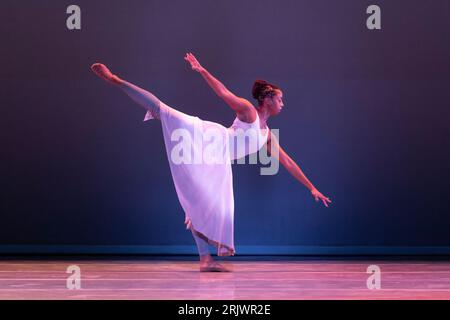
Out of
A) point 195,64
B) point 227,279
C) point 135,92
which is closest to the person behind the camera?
point 227,279

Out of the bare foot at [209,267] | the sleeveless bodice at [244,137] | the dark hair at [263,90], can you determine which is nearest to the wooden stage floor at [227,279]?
the bare foot at [209,267]

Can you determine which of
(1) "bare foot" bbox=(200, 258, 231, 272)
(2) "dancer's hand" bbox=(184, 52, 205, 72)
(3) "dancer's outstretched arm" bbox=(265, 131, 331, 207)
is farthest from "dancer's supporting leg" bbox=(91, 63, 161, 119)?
(1) "bare foot" bbox=(200, 258, 231, 272)

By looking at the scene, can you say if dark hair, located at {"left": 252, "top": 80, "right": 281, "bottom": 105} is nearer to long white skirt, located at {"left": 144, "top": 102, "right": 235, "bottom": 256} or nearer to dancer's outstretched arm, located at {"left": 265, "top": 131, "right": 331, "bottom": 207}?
dancer's outstretched arm, located at {"left": 265, "top": 131, "right": 331, "bottom": 207}

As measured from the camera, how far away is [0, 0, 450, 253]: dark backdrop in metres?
5.60

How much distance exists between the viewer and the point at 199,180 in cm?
421

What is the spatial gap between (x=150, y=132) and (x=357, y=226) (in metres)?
1.70

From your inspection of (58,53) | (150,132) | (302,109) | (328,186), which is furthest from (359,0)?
(58,53)

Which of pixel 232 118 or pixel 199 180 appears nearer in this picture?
pixel 199 180

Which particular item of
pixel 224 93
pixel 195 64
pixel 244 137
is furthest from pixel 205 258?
pixel 195 64

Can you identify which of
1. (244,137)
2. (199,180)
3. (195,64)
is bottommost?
(199,180)

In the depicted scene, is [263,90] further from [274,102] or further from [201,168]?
[201,168]

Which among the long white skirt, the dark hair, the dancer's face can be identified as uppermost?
the dark hair

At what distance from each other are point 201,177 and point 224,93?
50 cm

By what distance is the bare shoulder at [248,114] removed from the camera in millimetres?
4227
